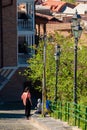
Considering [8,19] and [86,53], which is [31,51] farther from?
[86,53]

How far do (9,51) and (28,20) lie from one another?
14.1 feet

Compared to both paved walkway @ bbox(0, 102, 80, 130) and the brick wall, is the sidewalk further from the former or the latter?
the brick wall

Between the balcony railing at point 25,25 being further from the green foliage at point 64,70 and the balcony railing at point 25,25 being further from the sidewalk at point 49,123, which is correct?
the sidewalk at point 49,123

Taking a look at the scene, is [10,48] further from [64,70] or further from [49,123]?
[49,123]

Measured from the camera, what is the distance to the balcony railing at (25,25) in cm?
4981

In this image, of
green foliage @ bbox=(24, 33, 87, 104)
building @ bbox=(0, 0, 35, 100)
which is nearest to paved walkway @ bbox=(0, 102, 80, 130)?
green foliage @ bbox=(24, 33, 87, 104)

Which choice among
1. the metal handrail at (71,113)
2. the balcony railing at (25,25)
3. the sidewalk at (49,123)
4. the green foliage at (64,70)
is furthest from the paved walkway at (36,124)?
the balcony railing at (25,25)

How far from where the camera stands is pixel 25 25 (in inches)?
1997

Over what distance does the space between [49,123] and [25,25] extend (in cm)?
2866

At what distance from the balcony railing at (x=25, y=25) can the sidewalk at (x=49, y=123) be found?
24.6 metres

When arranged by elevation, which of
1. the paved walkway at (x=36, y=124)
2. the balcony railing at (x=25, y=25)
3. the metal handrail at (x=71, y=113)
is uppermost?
the balcony railing at (x=25, y=25)

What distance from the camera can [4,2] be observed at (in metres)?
47.2

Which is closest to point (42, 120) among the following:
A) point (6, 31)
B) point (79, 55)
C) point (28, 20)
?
point (79, 55)

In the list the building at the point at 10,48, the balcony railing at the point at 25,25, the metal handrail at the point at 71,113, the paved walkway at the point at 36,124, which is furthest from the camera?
the balcony railing at the point at 25,25
